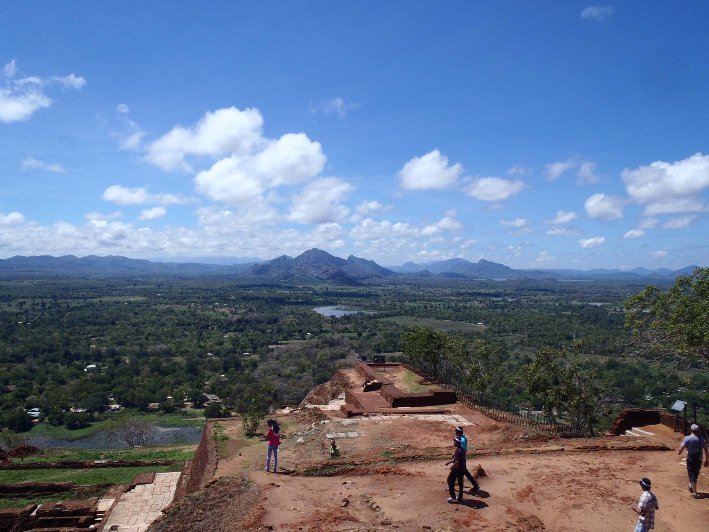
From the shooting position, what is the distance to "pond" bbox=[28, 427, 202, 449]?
36263 millimetres

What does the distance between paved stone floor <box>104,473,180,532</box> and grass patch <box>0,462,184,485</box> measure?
6.03ft

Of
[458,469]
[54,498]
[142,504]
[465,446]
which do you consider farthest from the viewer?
[54,498]

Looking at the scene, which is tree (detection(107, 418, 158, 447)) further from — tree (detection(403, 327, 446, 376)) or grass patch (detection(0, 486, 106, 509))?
tree (detection(403, 327, 446, 376))

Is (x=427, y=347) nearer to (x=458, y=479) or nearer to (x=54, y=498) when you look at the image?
(x=458, y=479)

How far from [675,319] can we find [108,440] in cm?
3809

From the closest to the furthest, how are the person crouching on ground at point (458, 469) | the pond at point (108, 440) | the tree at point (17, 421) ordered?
1. the person crouching on ground at point (458, 469)
2. the pond at point (108, 440)
3. the tree at point (17, 421)

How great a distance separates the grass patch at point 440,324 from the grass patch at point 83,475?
242 ft

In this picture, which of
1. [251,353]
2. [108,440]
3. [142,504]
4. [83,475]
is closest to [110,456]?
[83,475]

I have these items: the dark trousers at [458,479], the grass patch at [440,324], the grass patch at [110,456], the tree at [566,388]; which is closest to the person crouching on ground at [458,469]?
the dark trousers at [458,479]

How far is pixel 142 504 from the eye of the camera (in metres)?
14.9

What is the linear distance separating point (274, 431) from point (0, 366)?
65.7 meters

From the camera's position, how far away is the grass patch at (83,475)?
709 inches

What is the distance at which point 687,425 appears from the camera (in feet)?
48.8

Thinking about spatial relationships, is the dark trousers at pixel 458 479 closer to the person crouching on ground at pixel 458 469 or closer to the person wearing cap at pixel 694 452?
the person crouching on ground at pixel 458 469
